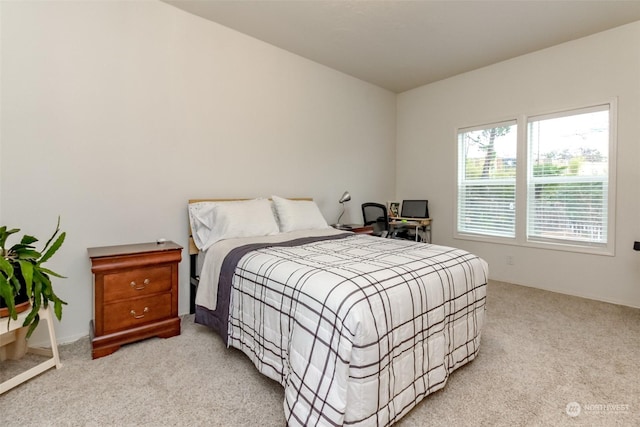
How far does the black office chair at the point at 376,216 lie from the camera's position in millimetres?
4215

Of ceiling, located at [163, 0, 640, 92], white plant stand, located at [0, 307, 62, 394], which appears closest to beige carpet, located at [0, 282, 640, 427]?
white plant stand, located at [0, 307, 62, 394]

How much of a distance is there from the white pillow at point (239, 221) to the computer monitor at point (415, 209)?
7.99ft

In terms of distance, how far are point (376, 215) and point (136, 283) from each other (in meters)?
2.98

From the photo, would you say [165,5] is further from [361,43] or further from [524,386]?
[524,386]

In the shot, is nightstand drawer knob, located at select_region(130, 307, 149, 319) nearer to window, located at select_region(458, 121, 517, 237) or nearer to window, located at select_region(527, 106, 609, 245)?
window, located at select_region(458, 121, 517, 237)

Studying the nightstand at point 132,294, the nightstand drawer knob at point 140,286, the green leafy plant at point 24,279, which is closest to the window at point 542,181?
the nightstand at point 132,294

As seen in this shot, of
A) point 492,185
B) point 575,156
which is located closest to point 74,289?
point 492,185

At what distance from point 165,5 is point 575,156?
4.21 m

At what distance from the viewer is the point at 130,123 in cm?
247

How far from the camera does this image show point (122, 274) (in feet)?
6.79

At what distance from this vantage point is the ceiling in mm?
2652

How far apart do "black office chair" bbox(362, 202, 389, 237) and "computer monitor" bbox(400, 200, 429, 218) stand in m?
0.47

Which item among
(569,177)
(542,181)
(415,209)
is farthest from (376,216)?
(569,177)

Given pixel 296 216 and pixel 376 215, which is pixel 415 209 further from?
pixel 296 216
